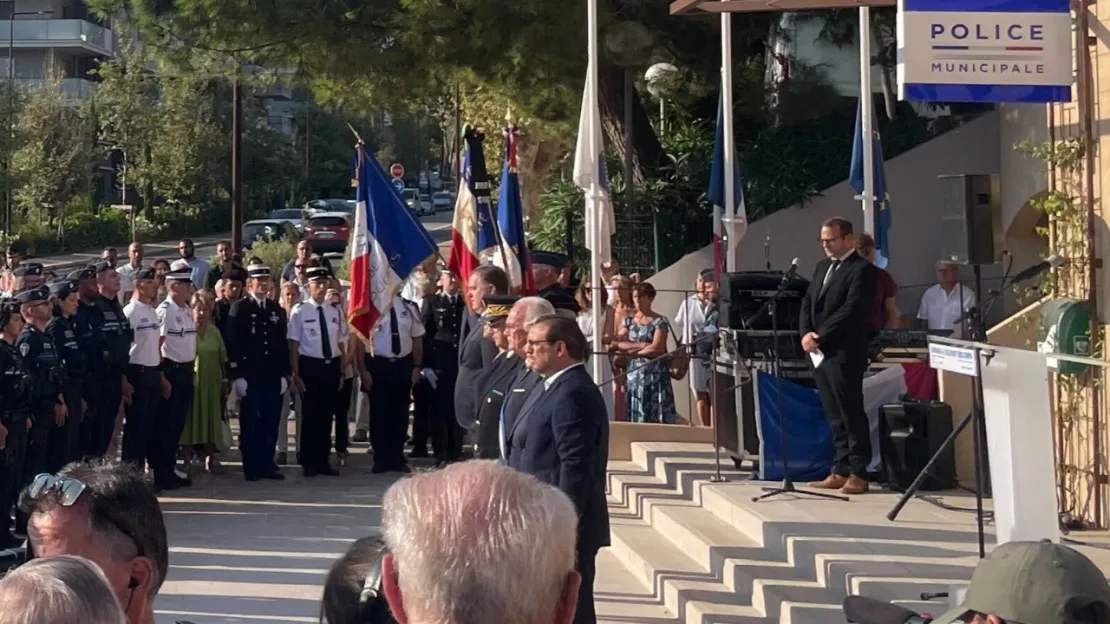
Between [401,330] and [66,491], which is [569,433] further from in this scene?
[401,330]

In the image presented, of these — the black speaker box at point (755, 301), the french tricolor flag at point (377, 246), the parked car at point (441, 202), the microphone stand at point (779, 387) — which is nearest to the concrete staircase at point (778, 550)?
the microphone stand at point (779, 387)

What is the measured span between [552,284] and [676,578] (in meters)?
2.90

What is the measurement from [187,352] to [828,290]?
582 cm

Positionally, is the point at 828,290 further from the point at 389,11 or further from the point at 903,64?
the point at 389,11

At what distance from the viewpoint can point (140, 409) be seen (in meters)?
12.2

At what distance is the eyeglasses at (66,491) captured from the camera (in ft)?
11.8

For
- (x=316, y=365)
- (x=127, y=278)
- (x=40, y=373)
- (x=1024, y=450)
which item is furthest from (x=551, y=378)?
(x=127, y=278)

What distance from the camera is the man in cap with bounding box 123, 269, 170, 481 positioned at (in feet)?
40.0

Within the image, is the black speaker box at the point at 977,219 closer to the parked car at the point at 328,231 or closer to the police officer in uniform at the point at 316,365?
the police officer in uniform at the point at 316,365

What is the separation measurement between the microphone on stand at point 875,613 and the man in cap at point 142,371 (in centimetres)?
964

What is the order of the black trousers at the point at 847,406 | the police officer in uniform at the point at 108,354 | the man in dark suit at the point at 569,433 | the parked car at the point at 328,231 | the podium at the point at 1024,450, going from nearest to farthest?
the podium at the point at 1024,450 → the man in dark suit at the point at 569,433 → the black trousers at the point at 847,406 → the police officer in uniform at the point at 108,354 → the parked car at the point at 328,231

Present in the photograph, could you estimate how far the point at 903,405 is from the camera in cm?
1017

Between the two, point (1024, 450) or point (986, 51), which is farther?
point (986, 51)

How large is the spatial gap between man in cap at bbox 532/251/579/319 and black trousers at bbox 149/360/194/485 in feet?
11.0
